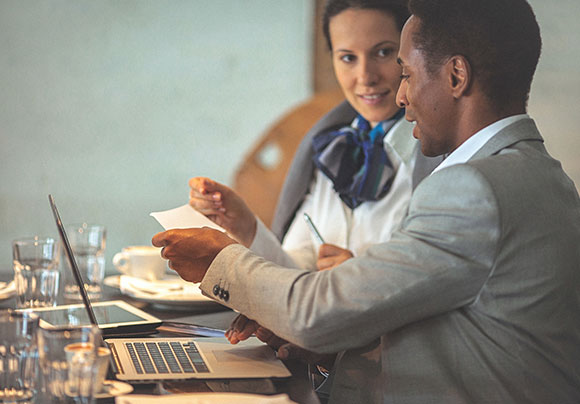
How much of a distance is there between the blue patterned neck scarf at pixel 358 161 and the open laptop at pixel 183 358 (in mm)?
819

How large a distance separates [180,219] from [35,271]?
1.01 feet

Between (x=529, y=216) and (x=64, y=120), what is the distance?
8.59ft

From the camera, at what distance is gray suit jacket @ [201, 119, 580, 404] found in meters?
0.92

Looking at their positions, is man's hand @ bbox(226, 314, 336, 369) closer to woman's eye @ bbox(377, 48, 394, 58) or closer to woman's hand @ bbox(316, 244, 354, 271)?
woman's hand @ bbox(316, 244, 354, 271)

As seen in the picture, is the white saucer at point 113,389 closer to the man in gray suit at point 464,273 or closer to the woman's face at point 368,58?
the man in gray suit at point 464,273

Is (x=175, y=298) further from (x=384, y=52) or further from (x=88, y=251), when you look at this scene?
(x=384, y=52)

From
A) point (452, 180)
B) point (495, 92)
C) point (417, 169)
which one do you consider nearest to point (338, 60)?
point (417, 169)

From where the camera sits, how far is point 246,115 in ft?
11.3

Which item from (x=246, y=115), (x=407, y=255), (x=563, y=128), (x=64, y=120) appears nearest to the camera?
(x=407, y=255)

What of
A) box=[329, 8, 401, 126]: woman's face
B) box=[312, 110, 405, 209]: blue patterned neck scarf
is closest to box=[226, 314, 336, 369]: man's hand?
box=[312, 110, 405, 209]: blue patterned neck scarf

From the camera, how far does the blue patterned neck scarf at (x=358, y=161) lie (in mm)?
1915

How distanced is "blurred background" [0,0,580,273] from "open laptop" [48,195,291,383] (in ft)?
7.03

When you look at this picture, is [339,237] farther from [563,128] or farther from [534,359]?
[534,359]

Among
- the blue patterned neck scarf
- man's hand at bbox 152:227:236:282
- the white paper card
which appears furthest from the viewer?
the blue patterned neck scarf
